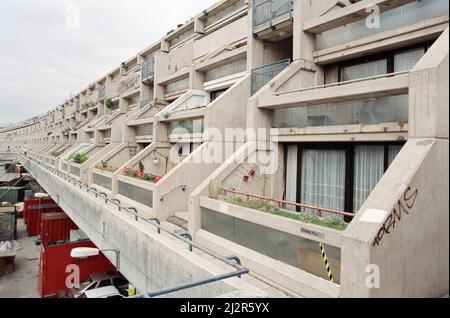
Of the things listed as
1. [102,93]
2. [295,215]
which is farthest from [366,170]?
[102,93]

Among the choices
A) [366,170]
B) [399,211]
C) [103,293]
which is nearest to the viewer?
[399,211]

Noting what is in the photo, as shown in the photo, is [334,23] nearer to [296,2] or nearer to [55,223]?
[296,2]

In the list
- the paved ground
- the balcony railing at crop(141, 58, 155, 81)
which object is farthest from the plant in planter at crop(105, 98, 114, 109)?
the paved ground

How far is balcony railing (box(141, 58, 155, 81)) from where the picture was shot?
21612mm

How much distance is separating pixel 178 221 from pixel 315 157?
204 inches

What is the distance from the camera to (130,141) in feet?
64.7

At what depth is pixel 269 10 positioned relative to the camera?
12.0 meters

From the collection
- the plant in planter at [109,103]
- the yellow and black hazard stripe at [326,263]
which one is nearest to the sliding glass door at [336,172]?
the yellow and black hazard stripe at [326,263]

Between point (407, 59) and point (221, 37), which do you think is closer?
point (407, 59)

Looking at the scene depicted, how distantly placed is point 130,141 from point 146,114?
2.16 metres

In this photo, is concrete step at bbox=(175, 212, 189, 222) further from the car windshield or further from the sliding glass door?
the car windshield

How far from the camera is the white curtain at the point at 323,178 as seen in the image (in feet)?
27.8

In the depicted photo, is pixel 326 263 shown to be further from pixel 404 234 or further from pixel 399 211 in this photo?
pixel 399 211
